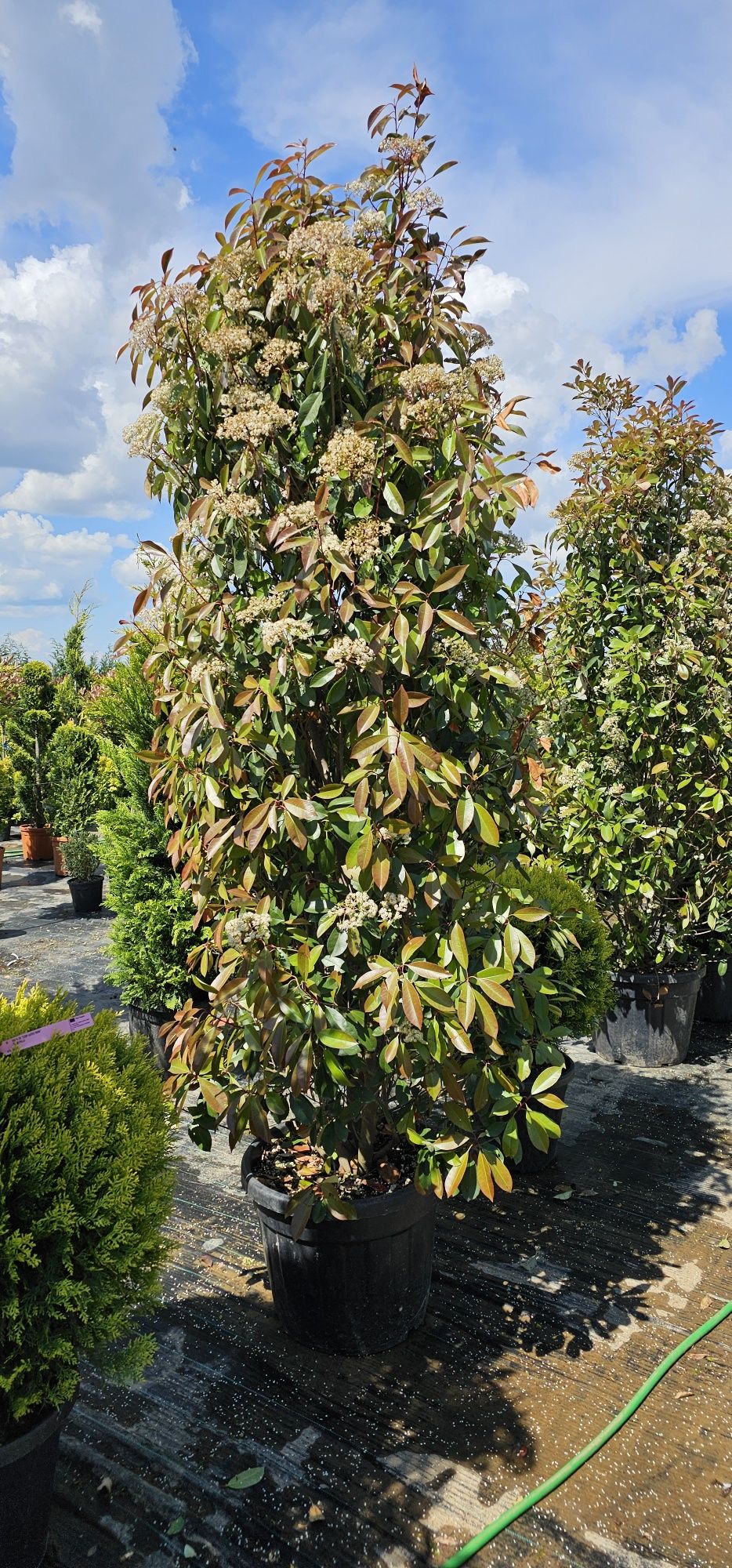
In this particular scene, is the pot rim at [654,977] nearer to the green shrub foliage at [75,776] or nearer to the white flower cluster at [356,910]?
the white flower cluster at [356,910]

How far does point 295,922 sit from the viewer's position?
6.88 ft

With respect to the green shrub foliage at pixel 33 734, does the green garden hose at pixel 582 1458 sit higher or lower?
lower

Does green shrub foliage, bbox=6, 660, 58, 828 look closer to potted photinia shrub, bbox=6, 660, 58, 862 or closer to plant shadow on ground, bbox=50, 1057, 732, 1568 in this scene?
potted photinia shrub, bbox=6, 660, 58, 862

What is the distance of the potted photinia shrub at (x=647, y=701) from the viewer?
157 inches

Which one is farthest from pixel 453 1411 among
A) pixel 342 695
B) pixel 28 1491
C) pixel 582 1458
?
pixel 342 695

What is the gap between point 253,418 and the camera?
1861 mm

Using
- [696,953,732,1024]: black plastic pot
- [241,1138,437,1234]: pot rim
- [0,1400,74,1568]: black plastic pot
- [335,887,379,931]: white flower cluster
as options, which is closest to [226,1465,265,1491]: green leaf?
[0,1400,74,1568]: black plastic pot

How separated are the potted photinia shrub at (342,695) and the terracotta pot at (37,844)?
874cm

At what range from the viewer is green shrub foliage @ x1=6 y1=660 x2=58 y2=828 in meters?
10.4

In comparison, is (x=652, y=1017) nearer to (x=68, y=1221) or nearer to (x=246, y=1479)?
(x=246, y=1479)

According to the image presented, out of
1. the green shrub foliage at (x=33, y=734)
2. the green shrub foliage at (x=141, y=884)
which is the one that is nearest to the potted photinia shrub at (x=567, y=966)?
the green shrub foliage at (x=141, y=884)

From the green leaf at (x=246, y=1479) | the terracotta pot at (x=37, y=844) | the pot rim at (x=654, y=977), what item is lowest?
the green leaf at (x=246, y=1479)

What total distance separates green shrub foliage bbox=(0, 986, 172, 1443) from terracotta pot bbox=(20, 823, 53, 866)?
9155 mm

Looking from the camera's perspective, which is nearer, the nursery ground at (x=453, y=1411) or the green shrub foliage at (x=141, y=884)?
the nursery ground at (x=453, y=1411)
